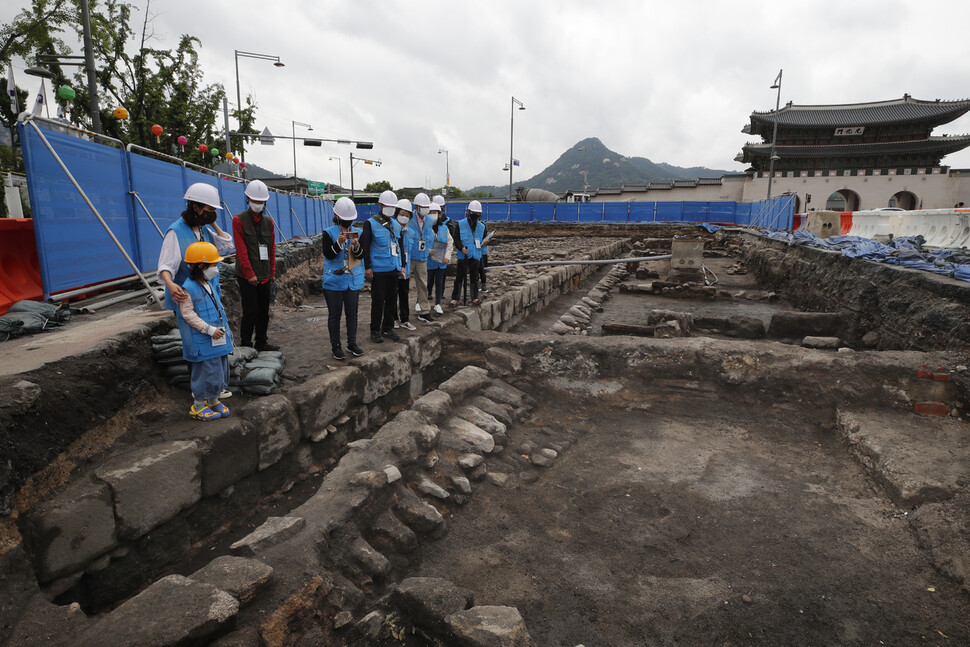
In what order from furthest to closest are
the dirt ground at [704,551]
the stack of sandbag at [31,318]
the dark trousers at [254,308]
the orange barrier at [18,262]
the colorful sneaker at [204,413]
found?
the orange barrier at [18,262] → the dark trousers at [254,308] → the stack of sandbag at [31,318] → the colorful sneaker at [204,413] → the dirt ground at [704,551]

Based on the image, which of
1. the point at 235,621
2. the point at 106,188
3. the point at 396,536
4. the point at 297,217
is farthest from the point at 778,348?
the point at 297,217

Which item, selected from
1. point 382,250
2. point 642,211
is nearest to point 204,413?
point 382,250

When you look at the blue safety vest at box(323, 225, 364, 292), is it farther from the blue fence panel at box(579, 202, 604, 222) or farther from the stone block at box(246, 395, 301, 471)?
the blue fence panel at box(579, 202, 604, 222)

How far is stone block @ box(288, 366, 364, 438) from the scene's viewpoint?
12.4 feet

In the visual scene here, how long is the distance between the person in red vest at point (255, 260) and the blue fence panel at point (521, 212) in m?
29.7

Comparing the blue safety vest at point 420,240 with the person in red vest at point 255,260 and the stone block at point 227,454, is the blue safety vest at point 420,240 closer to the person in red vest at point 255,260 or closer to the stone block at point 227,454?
the person in red vest at point 255,260

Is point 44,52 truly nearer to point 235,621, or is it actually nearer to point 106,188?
point 106,188

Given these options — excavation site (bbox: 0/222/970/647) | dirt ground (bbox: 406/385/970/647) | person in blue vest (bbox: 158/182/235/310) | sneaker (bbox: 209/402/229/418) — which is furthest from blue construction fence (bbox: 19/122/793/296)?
dirt ground (bbox: 406/385/970/647)

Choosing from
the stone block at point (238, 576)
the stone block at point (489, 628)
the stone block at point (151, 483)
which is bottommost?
the stone block at point (489, 628)

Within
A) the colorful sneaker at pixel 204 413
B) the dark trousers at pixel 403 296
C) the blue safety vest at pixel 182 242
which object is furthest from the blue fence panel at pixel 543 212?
the colorful sneaker at pixel 204 413

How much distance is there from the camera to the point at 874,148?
36.4 metres

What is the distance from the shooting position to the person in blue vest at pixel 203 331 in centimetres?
313

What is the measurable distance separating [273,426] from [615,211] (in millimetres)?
32264

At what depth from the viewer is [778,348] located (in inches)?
205
